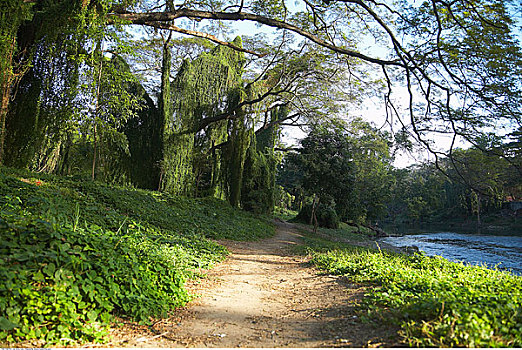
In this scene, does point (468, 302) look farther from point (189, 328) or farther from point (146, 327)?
point (146, 327)

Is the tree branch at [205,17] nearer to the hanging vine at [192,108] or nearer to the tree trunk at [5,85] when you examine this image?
the tree trunk at [5,85]

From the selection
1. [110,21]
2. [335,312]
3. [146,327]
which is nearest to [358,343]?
[335,312]

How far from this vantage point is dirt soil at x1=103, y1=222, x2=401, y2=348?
9.61ft

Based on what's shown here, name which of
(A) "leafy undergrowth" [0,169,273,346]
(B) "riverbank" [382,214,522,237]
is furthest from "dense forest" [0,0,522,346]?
(B) "riverbank" [382,214,522,237]

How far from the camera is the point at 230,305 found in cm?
410

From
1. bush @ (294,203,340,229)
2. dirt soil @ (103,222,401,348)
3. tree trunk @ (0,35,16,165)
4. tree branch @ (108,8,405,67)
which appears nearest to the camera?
dirt soil @ (103,222,401,348)

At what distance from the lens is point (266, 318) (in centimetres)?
367

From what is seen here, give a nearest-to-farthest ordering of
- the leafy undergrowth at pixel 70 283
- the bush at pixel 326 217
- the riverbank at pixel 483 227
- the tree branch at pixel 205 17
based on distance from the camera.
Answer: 1. the leafy undergrowth at pixel 70 283
2. the tree branch at pixel 205 17
3. the bush at pixel 326 217
4. the riverbank at pixel 483 227

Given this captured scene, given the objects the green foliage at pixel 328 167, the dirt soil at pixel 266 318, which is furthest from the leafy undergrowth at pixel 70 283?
the green foliage at pixel 328 167

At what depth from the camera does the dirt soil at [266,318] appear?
2930 mm

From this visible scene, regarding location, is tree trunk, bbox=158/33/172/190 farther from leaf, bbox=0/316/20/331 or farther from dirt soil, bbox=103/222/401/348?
leaf, bbox=0/316/20/331

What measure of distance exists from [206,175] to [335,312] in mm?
15272

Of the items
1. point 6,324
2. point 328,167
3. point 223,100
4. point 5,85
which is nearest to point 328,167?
point 328,167

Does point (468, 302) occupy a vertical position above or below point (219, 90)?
below
